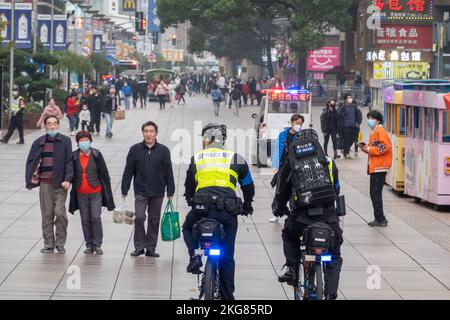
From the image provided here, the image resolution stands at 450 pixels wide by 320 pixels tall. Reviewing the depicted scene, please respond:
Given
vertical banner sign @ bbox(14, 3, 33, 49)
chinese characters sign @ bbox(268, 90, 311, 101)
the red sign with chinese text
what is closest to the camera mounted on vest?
chinese characters sign @ bbox(268, 90, 311, 101)

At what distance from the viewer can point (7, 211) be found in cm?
1942

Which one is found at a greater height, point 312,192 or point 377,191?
point 312,192

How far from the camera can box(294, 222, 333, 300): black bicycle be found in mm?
10298

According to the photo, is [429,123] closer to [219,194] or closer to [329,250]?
[219,194]

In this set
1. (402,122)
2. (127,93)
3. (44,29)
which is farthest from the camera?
(127,93)

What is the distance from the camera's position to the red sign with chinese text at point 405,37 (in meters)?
65.6

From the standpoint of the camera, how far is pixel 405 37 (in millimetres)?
66312

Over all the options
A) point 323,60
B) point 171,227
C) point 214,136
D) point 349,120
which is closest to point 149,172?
point 171,227

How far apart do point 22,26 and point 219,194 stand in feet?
113

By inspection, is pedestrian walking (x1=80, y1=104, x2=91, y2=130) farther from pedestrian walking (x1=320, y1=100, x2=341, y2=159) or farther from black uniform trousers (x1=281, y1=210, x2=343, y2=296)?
black uniform trousers (x1=281, y1=210, x2=343, y2=296)

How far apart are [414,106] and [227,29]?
4435cm

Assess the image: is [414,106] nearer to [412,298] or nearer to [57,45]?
[412,298]

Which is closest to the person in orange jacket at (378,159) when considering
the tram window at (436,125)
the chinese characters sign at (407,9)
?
the tram window at (436,125)
